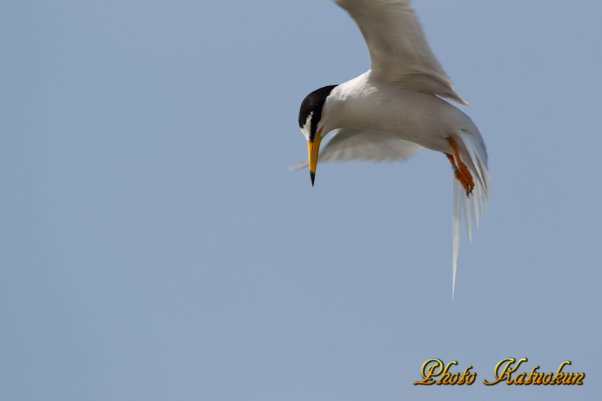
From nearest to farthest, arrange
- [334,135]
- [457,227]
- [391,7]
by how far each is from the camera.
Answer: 1. [391,7]
2. [457,227]
3. [334,135]

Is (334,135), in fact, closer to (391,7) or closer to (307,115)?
(307,115)

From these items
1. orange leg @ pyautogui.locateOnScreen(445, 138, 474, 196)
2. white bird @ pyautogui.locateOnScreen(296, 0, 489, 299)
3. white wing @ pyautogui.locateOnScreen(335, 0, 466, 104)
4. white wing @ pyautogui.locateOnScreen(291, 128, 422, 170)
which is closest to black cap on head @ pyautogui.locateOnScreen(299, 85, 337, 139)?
white bird @ pyautogui.locateOnScreen(296, 0, 489, 299)

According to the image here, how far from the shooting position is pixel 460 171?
9.46m

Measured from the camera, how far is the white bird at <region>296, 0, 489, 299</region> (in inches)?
348

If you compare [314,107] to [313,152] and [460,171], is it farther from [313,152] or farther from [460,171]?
[460,171]

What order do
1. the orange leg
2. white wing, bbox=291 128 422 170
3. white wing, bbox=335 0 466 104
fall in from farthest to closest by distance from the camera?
white wing, bbox=291 128 422 170, the orange leg, white wing, bbox=335 0 466 104

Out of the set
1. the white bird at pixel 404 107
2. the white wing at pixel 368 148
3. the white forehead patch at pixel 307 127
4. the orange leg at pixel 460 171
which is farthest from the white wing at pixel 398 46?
the white wing at pixel 368 148

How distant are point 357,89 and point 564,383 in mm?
2754

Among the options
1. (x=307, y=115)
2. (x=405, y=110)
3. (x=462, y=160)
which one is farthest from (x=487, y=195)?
(x=307, y=115)

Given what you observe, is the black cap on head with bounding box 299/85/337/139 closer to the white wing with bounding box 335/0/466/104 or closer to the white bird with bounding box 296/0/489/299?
the white bird with bounding box 296/0/489/299

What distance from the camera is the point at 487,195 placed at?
9453 millimetres

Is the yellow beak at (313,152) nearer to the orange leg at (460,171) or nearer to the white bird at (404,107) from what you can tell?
the white bird at (404,107)

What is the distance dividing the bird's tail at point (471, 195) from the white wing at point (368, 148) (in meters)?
1.10

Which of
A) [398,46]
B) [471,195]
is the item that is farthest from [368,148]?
[398,46]
